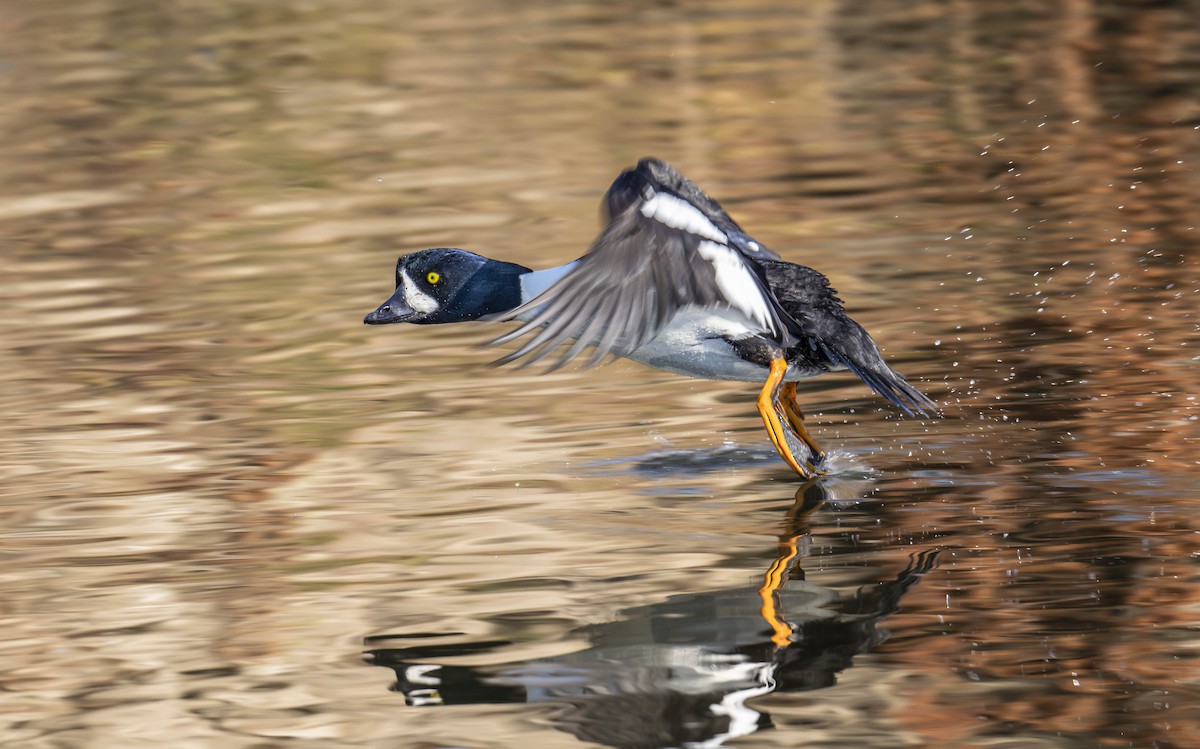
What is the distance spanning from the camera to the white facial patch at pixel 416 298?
7355mm

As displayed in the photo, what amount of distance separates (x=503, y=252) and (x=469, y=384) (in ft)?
8.53

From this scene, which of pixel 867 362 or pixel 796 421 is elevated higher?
pixel 867 362

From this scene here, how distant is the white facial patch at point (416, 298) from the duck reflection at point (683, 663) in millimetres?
2313

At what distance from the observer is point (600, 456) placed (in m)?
6.96

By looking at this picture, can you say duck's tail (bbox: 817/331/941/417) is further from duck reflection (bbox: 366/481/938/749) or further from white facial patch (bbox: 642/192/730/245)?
duck reflection (bbox: 366/481/938/749)

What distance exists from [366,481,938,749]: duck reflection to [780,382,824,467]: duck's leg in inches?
46.2

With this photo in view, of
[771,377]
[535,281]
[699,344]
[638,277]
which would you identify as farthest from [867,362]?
[535,281]

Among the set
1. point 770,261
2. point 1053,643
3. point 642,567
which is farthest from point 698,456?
point 1053,643

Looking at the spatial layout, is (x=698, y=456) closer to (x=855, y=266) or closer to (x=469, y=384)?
(x=469, y=384)

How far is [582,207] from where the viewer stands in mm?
11953

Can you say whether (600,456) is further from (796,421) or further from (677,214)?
(677,214)

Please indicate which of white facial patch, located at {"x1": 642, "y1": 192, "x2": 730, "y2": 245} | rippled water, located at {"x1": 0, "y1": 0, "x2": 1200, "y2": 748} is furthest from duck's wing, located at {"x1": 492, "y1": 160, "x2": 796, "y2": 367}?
rippled water, located at {"x1": 0, "y1": 0, "x2": 1200, "y2": 748}

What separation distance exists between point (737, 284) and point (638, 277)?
0.41 metres

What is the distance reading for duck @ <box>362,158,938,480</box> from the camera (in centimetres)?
593
